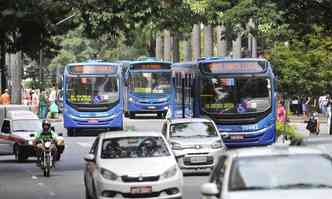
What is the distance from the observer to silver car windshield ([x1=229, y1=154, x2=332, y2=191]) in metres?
11.8

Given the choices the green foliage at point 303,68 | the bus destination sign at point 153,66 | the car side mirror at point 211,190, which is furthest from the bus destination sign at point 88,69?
the car side mirror at point 211,190

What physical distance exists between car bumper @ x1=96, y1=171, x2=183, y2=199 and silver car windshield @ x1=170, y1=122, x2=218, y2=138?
8.64 meters

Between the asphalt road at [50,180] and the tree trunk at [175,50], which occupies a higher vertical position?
the tree trunk at [175,50]

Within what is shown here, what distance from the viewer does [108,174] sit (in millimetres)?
18172

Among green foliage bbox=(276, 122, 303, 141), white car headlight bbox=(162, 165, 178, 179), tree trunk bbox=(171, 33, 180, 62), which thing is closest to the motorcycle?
white car headlight bbox=(162, 165, 178, 179)

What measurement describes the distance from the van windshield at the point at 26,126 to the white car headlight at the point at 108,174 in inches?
659

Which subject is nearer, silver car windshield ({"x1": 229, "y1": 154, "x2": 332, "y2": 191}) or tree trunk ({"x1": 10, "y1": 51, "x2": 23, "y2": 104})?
silver car windshield ({"x1": 229, "y1": 154, "x2": 332, "y2": 191})

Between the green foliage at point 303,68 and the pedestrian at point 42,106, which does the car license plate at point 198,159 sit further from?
the pedestrian at point 42,106

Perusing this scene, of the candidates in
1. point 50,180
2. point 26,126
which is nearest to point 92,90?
point 26,126

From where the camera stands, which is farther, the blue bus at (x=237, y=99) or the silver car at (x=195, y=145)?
the blue bus at (x=237, y=99)

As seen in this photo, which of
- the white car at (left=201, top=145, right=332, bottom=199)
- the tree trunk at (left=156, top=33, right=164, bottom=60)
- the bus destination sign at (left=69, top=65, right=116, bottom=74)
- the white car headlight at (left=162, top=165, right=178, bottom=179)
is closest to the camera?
the white car at (left=201, top=145, right=332, bottom=199)

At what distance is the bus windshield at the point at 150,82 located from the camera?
58.1m

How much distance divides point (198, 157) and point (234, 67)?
27.8 feet

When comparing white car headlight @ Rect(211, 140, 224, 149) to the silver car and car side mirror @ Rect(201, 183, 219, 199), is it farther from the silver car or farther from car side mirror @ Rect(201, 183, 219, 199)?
car side mirror @ Rect(201, 183, 219, 199)
